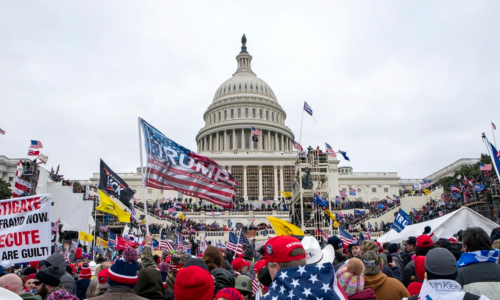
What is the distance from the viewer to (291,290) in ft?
10.7

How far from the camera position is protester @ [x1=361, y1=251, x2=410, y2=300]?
513 cm

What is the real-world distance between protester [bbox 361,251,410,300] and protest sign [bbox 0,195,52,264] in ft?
18.7

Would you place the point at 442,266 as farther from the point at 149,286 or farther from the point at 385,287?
the point at 149,286

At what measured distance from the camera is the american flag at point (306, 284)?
3.25 meters

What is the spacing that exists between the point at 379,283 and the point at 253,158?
76.4 metres

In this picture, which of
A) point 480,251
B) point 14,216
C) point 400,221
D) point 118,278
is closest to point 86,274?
point 14,216

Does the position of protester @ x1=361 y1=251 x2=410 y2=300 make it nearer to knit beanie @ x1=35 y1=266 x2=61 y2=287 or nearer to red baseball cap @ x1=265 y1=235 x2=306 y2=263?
red baseball cap @ x1=265 y1=235 x2=306 y2=263

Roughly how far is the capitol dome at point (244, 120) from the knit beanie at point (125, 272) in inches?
3433

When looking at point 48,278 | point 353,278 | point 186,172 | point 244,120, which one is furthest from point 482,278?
point 244,120

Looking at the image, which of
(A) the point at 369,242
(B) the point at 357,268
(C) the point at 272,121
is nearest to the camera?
(B) the point at 357,268

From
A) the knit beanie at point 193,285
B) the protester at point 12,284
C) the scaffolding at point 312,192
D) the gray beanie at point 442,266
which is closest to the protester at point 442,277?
the gray beanie at point 442,266

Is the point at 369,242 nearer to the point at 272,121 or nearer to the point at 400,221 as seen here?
the point at 400,221

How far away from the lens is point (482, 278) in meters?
4.56

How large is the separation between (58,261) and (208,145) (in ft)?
312
